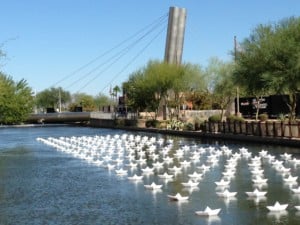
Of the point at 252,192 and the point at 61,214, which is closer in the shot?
the point at 61,214

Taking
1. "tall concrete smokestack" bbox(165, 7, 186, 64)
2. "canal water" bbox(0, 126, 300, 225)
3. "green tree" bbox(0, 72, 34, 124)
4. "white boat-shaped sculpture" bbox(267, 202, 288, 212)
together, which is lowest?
"canal water" bbox(0, 126, 300, 225)

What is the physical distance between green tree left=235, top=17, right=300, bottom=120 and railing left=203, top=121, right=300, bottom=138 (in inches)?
83.7

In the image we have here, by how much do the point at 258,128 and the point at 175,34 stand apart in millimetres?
40679

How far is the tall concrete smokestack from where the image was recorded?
76438 millimetres

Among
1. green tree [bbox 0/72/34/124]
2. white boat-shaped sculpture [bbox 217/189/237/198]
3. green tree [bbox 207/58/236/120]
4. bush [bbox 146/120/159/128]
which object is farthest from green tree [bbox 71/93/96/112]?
white boat-shaped sculpture [bbox 217/189/237/198]

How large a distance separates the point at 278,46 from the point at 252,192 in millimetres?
19046

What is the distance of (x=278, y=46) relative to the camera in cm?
3472

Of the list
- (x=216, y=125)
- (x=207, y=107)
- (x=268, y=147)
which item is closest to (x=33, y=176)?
(x=268, y=147)

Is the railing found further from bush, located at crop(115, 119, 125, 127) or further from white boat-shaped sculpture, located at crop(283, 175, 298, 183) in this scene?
bush, located at crop(115, 119, 125, 127)

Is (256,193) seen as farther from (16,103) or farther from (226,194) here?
(16,103)

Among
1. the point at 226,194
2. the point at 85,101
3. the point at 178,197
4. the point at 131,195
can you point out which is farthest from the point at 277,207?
the point at 85,101

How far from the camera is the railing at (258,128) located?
35.1 metres

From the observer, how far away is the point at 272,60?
35.2m

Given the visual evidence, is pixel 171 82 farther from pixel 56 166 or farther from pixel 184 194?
pixel 184 194
